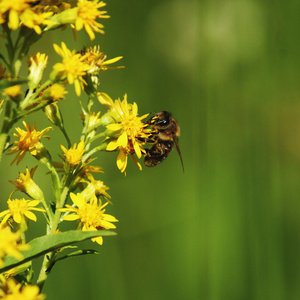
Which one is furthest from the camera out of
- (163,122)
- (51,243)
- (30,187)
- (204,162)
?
(204,162)

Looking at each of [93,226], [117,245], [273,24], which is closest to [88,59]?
[93,226]

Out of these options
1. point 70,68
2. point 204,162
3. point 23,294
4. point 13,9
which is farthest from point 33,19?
point 204,162

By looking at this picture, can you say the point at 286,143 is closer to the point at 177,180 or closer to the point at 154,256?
the point at 177,180

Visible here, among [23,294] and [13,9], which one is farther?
[13,9]

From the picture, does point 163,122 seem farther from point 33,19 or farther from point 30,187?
point 33,19

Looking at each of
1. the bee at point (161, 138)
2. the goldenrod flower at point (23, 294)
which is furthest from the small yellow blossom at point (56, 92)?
the bee at point (161, 138)

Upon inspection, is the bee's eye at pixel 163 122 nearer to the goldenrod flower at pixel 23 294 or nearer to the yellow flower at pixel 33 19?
the yellow flower at pixel 33 19
